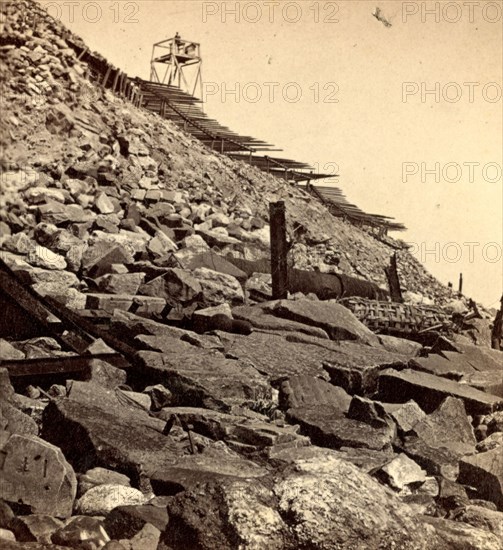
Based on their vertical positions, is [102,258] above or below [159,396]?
above

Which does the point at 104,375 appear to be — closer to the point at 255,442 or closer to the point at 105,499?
the point at 255,442

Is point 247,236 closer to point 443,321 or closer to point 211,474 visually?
point 443,321

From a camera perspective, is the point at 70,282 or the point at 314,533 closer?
the point at 314,533

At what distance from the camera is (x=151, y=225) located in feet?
35.5

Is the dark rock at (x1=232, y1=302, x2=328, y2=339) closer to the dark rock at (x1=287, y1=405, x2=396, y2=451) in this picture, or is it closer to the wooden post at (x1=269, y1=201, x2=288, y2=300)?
the wooden post at (x1=269, y1=201, x2=288, y2=300)

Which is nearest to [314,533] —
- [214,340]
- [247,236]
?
[214,340]

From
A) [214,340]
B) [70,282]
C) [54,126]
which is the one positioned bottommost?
[214,340]

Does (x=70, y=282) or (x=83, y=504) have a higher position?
(x=70, y=282)

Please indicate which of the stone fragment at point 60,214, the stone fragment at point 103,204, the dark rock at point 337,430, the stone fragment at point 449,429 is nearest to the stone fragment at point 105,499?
the dark rock at point 337,430

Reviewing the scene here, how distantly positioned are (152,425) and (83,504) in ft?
3.66

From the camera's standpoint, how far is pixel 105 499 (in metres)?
3.16

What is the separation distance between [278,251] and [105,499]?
5478 mm

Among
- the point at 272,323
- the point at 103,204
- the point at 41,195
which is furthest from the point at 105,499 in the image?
the point at 103,204

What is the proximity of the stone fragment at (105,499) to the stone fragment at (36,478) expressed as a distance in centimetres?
6
